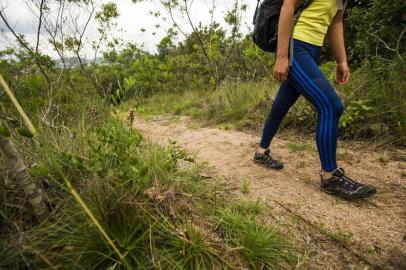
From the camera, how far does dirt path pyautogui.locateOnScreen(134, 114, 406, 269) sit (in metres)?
1.48

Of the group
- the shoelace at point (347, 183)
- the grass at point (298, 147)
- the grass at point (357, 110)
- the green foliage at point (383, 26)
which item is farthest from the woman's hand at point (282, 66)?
the green foliage at point (383, 26)

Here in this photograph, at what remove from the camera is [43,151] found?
59.3 inches

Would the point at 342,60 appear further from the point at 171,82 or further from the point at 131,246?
the point at 171,82

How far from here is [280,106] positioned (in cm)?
232

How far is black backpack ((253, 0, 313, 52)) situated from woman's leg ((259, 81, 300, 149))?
0.35m

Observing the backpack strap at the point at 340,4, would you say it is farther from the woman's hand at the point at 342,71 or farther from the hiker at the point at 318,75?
the woman's hand at the point at 342,71

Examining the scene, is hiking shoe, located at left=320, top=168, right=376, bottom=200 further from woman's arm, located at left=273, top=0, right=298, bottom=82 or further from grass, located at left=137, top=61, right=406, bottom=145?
grass, located at left=137, top=61, right=406, bottom=145

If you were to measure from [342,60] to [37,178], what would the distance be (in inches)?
87.6

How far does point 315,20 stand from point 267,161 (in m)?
1.15

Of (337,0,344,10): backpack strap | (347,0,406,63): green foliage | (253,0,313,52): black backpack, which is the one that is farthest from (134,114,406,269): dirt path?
(347,0,406,63): green foliage

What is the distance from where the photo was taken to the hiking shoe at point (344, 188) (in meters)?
1.84

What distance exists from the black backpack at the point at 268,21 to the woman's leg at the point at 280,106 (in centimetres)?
35

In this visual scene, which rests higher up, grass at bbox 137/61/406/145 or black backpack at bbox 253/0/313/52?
black backpack at bbox 253/0/313/52

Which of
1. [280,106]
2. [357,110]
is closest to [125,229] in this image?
[280,106]
